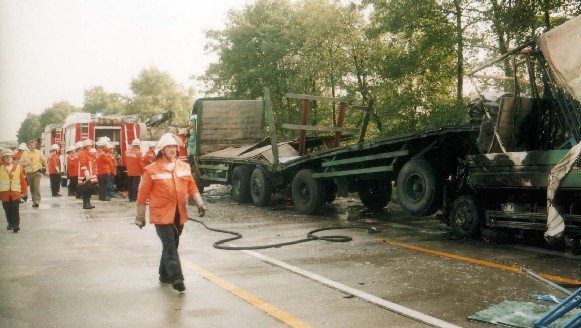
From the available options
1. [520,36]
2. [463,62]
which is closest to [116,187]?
[463,62]

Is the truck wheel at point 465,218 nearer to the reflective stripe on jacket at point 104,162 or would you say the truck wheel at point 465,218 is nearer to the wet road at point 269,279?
the wet road at point 269,279

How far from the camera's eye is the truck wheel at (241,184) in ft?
50.1

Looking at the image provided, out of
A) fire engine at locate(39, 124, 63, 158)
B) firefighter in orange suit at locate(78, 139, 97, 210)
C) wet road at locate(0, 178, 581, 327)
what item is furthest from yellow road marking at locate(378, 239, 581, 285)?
fire engine at locate(39, 124, 63, 158)

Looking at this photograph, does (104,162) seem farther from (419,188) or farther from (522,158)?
(522,158)

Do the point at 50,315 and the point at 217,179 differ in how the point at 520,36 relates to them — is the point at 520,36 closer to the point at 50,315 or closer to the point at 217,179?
the point at 217,179

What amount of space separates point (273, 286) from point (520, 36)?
11481 millimetres

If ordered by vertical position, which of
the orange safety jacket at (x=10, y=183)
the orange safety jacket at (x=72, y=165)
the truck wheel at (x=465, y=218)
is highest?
the orange safety jacket at (x=72, y=165)

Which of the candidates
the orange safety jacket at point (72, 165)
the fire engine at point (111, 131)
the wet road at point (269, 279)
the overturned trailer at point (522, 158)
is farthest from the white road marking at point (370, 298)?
the fire engine at point (111, 131)

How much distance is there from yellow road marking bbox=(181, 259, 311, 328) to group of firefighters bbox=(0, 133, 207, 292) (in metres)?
0.49

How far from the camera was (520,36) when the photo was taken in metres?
14.1

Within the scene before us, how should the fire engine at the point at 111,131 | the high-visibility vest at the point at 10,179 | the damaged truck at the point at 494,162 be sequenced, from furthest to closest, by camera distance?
1. the fire engine at the point at 111,131
2. the high-visibility vest at the point at 10,179
3. the damaged truck at the point at 494,162

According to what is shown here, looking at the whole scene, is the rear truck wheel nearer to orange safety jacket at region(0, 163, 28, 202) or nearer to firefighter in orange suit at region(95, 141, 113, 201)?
orange safety jacket at region(0, 163, 28, 202)

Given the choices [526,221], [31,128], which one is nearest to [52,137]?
[526,221]

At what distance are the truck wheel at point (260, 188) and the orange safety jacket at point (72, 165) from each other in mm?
7725
